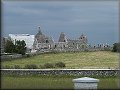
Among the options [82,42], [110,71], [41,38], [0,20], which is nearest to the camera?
[0,20]

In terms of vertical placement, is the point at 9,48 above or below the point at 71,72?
above

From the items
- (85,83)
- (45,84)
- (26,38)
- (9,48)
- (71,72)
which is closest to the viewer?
(85,83)

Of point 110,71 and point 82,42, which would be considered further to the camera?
point 82,42

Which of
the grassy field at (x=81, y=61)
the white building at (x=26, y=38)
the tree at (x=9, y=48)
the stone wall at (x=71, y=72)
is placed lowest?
the grassy field at (x=81, y=61)

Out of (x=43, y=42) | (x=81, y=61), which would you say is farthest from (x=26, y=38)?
(x=81, y=61)

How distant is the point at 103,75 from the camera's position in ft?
69.7

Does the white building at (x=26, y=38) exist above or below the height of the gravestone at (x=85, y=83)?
above

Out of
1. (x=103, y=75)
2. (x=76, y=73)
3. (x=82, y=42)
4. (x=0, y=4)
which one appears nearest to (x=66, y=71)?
(x=76, y=73)

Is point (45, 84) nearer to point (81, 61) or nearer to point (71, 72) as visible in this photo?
point (71, 72)

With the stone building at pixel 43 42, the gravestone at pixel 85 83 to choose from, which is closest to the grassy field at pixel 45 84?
the gravestone at pixel 85 83

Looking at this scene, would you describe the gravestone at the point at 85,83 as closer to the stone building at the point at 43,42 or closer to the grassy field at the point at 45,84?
the grassy field at the point at 45,84

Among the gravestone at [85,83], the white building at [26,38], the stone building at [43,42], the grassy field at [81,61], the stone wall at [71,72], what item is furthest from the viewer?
the stone building at [43,42]

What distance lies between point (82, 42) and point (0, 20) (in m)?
72.9

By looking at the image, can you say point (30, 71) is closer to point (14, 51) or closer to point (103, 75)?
point (103, 75)
